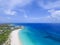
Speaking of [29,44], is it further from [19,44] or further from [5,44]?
[5,44]

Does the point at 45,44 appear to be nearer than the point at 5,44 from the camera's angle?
No

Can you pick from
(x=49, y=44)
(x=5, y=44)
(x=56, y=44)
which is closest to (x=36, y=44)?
(x=49, y=44)

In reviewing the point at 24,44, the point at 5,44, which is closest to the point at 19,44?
the point at 24,44

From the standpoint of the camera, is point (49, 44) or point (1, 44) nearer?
point (1, 44)

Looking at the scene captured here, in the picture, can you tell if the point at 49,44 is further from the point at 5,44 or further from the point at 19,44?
the point at 5,44

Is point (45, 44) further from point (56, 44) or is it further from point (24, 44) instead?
point (24, 44)

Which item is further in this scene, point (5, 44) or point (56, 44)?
point (56, 44)

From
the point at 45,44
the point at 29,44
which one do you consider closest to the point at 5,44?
the point at 29,44
